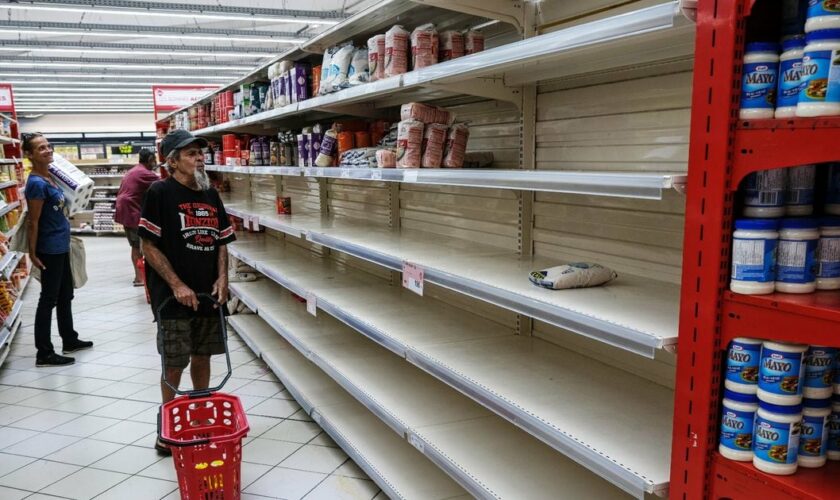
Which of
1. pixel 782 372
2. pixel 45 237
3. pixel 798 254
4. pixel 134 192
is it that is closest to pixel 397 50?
pixel 798 254

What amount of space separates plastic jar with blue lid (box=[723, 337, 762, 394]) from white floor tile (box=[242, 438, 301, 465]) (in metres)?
2.60

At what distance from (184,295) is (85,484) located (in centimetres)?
109

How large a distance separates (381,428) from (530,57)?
2.19m

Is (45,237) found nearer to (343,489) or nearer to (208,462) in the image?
(208,462)

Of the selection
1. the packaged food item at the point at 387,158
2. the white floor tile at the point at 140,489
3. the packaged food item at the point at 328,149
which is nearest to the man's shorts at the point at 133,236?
the packaged food item at the point at 328,149

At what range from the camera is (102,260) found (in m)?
10.9

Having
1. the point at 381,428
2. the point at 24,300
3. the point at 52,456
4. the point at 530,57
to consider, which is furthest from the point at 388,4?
the point at 24,300

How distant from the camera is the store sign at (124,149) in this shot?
16.1 meters

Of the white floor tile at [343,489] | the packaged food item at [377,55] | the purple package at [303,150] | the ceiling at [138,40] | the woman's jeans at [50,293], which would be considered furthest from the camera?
the ceiling at [138,40]

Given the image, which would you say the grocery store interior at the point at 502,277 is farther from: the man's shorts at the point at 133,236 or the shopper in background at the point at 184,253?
the man's shorts at the point at 133,236

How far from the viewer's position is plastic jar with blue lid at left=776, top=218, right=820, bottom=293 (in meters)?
1.13

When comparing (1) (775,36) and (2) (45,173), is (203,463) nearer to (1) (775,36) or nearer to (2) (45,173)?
(1) (775,36)

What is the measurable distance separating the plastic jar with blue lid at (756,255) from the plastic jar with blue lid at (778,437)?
0.23 metres

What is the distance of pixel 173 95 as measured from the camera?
10.2m
